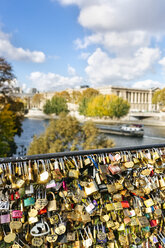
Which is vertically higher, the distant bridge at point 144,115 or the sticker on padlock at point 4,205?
the sticker on padlock at point 4,205

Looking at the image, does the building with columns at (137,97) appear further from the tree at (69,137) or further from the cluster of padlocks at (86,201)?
the cluster of padlocks at (86,201)

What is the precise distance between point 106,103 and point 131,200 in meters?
66.0

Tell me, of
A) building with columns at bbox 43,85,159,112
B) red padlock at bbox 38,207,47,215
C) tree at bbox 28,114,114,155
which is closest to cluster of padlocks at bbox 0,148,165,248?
red padlock at bbox 38,207,47,215

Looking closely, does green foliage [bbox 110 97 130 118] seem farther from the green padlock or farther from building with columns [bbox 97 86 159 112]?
the green padlock

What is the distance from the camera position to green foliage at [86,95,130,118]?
67500mm

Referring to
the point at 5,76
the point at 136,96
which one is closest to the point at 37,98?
the point at 136,96

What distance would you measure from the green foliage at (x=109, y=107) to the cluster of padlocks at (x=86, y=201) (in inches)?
2545

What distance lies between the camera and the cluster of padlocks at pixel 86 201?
7.89ft

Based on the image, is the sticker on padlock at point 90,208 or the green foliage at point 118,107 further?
the green foliage at point 118,107

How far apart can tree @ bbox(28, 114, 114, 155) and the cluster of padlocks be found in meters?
16.4

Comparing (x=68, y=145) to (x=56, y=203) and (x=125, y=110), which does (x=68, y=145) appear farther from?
(x=125, y=110)

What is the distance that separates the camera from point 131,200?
3.13m

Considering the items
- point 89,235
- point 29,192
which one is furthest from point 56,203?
point 89,235

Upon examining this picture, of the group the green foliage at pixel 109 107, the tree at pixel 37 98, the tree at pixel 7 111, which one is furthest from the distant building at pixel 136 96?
the tree at pixel 7 111
